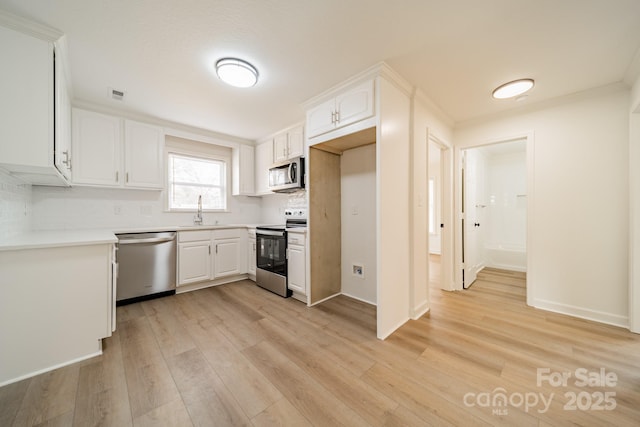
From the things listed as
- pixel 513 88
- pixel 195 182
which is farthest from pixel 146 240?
pixel 513 88

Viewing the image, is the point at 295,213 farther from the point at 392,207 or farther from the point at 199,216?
the point at 392,207

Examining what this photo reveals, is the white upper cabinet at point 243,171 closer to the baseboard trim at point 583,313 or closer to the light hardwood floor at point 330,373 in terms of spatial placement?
the light hardwood floor at point 330,373

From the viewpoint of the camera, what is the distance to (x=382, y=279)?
206 cm

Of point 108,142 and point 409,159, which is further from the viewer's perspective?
point 108,142

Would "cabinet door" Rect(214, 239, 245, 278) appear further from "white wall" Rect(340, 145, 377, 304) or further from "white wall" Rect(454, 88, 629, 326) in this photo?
"white wall" Rect(454, 88, 629, 326)

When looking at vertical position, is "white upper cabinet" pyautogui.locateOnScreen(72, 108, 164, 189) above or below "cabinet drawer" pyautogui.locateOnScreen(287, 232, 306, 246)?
above

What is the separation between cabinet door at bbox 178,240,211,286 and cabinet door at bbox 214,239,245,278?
132 mm

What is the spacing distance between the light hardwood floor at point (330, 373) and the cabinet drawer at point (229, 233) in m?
1.24

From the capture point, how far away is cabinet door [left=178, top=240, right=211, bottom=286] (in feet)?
10.5

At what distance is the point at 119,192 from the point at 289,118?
8.52ft

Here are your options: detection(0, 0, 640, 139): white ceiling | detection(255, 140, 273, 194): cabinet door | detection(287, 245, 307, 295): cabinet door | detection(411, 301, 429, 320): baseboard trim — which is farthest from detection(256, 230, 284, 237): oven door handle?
detection(411, 301, 429, 320): baseboard trim

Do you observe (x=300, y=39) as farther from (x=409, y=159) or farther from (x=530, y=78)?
(x=530, y=78)

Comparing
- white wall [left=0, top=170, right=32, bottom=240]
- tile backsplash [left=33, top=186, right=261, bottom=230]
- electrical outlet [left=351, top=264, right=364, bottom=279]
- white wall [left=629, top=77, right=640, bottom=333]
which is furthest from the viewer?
electrical outlet [left=351, top=264, right=364, bottom=279]

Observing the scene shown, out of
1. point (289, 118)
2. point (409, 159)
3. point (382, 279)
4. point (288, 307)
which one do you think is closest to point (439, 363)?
point (382, 279)
